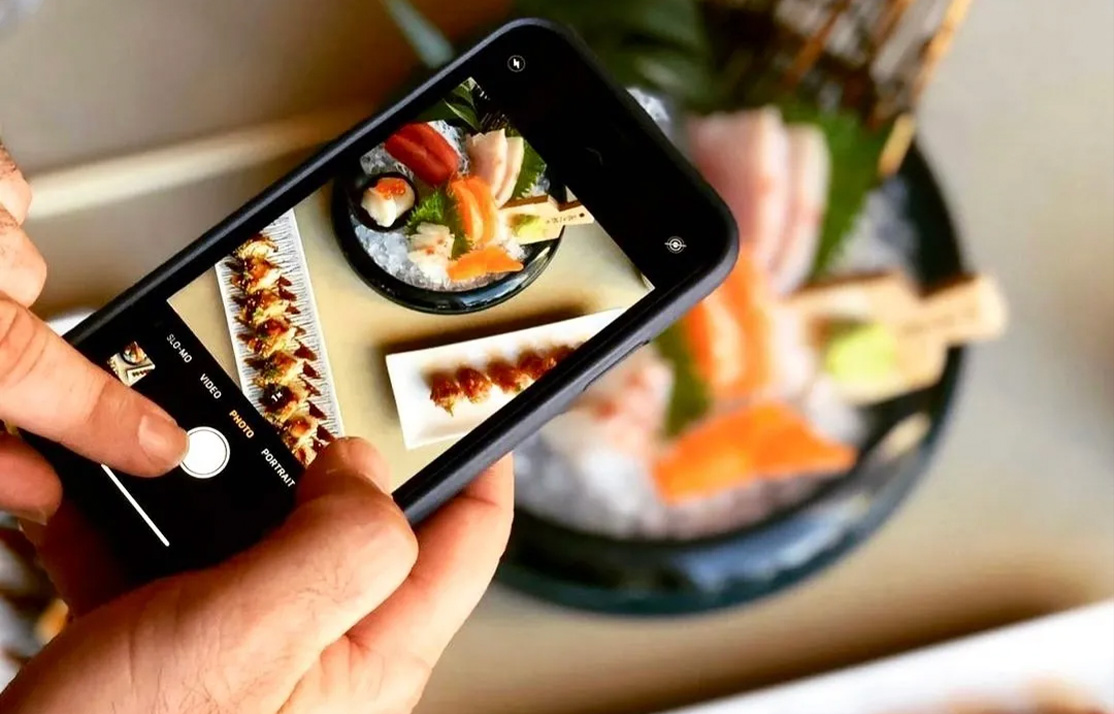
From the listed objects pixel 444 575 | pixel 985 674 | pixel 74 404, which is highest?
pixel 74 404

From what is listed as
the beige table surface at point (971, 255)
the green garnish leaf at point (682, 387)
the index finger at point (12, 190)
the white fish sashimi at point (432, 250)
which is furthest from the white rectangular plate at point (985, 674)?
the index finger at point (12, 190)

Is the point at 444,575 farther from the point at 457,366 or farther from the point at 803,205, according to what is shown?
the point at 803,205

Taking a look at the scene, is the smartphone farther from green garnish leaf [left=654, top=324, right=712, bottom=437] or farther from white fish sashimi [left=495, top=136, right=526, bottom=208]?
green garnish leaf [left=654, top=324, right=712, bottom=437]

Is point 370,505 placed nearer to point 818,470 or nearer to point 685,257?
point 685,257

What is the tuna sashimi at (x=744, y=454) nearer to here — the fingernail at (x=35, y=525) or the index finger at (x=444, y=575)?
the index finger at (x=444, y=575)

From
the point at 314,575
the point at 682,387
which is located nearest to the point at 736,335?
the point at 682,387

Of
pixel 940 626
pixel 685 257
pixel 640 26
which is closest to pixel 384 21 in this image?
pixel 640 26

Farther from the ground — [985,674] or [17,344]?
[17,344]
